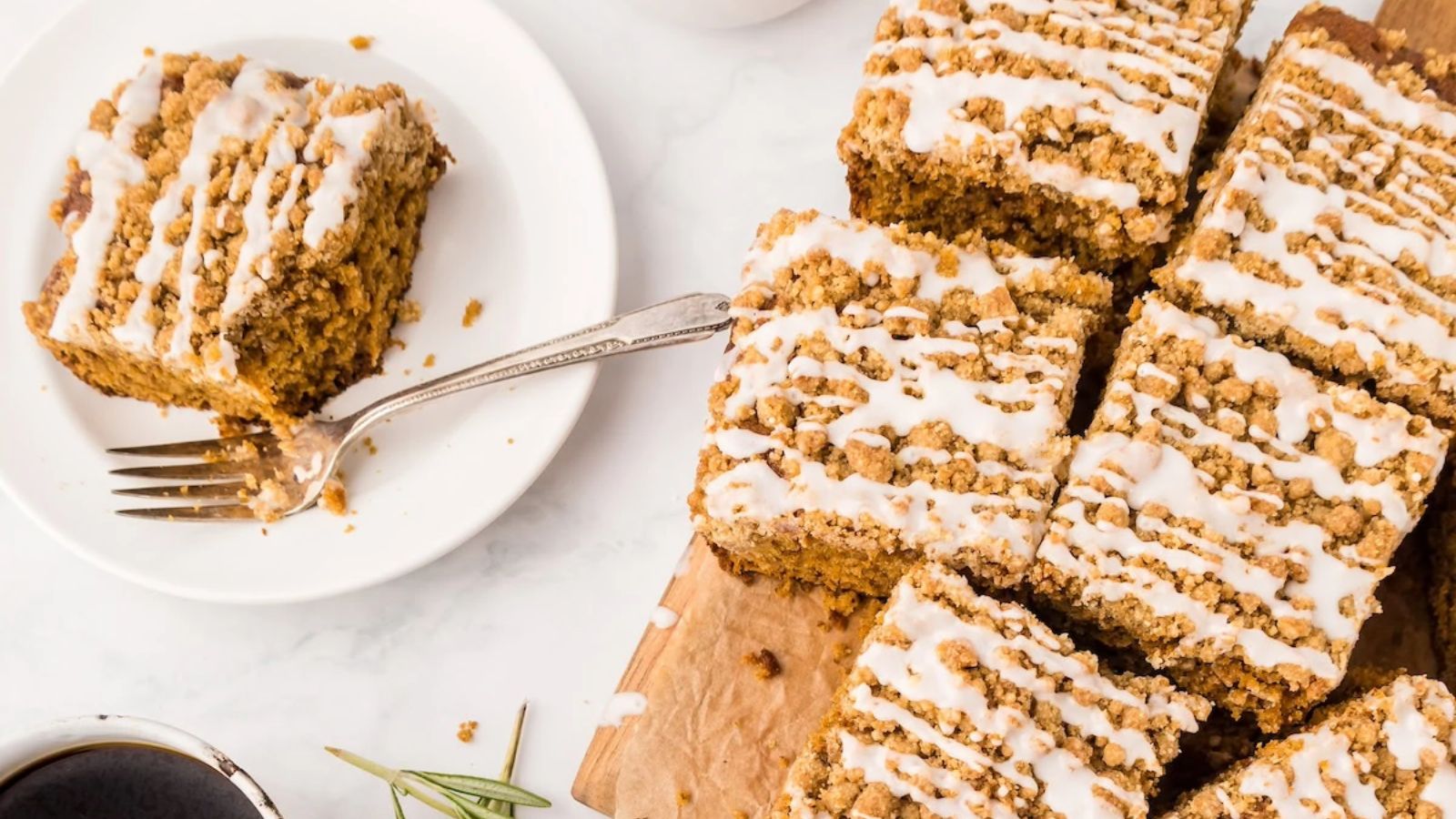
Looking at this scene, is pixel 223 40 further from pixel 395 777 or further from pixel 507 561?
pixel 395 777

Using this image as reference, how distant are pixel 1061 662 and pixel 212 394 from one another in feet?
6.12

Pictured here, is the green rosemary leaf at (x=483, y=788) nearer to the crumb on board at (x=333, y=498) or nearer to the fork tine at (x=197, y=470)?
the crumb on board at (x=333, y=498)

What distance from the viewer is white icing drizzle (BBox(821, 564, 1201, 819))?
203 centimetres

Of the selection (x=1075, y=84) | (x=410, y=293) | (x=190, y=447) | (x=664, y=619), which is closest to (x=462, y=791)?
(x=664, y=619)

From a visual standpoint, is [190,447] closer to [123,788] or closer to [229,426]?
[229,426]

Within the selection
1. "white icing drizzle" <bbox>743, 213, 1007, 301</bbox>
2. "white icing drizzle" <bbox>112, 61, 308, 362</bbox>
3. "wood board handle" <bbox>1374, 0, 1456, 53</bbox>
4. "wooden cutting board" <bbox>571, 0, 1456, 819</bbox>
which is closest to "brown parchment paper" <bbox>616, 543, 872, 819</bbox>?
"wooden cutting board" <bbox>571, 0, 1456, 819</bbox>

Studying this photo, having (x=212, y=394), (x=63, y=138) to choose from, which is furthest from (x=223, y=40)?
(x=212, y=394)

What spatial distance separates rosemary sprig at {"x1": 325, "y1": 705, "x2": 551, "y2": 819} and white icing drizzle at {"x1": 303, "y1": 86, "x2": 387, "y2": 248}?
1.08 m

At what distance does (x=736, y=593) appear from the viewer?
2457 mm

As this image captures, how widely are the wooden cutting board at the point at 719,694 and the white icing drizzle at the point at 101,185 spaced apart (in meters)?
1.33

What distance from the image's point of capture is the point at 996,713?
6.70 feet

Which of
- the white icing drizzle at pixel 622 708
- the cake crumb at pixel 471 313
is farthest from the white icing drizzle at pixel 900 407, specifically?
the cake crumb at pixel 471 313

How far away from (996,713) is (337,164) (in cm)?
167

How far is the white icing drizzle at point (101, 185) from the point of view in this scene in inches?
100
